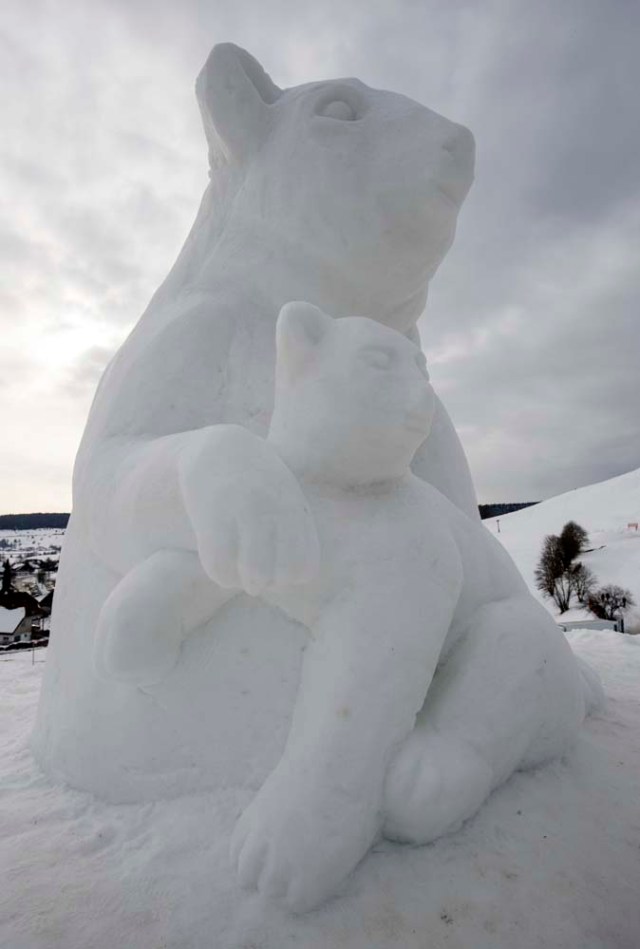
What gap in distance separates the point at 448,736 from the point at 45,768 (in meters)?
1.06

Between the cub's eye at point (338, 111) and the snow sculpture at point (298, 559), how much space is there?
1 centimetres

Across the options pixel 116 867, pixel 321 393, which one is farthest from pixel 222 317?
pixel 116 867

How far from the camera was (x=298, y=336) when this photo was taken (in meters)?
1.27

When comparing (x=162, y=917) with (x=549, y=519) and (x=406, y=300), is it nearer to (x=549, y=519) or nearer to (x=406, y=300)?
(x=406, y=300)

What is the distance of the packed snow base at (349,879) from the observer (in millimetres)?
1001

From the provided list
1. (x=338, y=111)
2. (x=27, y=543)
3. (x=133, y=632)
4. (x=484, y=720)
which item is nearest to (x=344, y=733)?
(x=484, y=720)

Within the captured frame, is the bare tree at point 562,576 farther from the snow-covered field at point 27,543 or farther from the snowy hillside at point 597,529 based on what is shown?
the snow-covered field at point 27,543

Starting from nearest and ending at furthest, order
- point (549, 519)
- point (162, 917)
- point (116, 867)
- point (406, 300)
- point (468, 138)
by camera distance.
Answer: point (162, 917) → point (116, 867) → point (468, 138) → point (406, 300) → point (549, 519)

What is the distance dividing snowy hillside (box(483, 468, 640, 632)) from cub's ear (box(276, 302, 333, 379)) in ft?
47.5

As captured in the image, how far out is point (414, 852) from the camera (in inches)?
46.6

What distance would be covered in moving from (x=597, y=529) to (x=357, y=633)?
36.4 meters

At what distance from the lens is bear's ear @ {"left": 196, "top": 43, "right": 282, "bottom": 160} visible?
1.69 m

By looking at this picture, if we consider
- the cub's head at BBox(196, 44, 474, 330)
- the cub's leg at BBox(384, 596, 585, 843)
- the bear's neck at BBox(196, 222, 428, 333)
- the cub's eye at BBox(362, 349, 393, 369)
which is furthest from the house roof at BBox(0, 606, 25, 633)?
the cub's eye at BBox(362, 349, 393, 369)

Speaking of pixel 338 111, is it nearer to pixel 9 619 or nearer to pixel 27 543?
pixel 9 619
